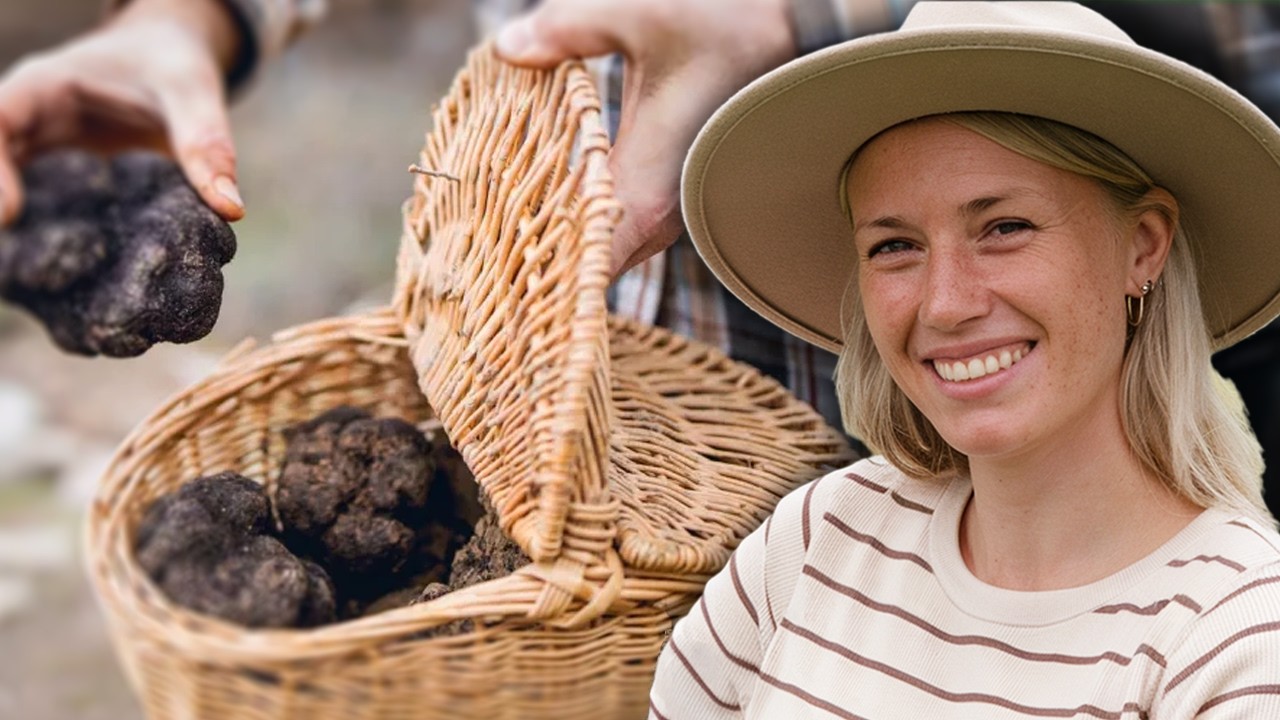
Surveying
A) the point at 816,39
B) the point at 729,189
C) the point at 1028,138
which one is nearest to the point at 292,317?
the point at 729,189

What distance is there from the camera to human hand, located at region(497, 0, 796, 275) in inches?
45.3

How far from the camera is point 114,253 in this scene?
70 centimetres

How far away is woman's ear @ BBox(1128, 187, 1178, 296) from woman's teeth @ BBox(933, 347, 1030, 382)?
0.14 meters

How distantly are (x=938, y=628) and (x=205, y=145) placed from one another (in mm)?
712

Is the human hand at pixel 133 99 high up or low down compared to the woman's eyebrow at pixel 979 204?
down

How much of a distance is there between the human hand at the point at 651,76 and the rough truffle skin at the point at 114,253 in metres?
0.44

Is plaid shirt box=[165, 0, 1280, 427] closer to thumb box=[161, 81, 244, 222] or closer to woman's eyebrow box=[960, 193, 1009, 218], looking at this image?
thumb box=[161, 81, 244, 222]

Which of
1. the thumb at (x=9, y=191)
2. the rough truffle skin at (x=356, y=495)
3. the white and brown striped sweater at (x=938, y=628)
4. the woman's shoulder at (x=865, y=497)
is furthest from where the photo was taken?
the woman's shoulder at (x=865, y=497)

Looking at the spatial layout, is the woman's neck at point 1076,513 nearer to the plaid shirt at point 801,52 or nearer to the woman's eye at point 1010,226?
the woman's eye at point 1010,226

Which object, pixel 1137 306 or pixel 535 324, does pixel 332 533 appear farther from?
pixel 1137 306

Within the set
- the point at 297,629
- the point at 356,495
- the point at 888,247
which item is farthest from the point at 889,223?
the point at 297,629

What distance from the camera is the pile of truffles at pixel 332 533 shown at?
752 millimetres

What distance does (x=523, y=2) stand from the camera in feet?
5.95

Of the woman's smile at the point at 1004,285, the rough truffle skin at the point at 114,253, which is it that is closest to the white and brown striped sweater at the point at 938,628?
the woman's smile at the point at 1004,285
